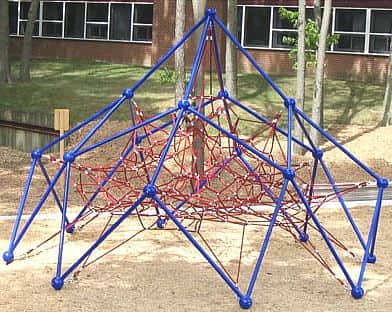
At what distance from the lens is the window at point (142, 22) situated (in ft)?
101

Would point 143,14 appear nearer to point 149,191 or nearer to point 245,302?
point 149,191

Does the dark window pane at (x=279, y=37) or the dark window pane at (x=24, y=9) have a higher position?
the dark window pane at (x=24, y=9)

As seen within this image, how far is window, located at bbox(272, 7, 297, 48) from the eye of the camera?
28.6 meters

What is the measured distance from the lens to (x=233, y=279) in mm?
8445

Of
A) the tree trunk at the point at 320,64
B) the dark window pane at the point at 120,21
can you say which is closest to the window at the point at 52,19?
the dark window pane at the point at 120,21

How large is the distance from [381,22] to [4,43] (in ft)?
40.0

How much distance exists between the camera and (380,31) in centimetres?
2747

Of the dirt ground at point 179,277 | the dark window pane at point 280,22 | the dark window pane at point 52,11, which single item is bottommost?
the dirt ground at point 179,277

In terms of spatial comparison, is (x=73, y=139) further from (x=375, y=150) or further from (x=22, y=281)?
(x=22, y=281)

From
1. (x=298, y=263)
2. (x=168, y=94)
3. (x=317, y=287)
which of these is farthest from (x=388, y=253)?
(x=168, y=94)

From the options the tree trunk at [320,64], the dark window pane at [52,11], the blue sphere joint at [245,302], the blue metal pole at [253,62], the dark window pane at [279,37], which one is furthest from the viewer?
the dark window pane at [52,11]

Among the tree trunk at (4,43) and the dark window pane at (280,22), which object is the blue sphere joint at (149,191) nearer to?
the tree trunk at (4,43)

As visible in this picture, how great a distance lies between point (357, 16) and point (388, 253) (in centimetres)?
1912

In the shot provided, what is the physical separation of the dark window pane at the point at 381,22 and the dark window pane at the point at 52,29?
1217 cm
